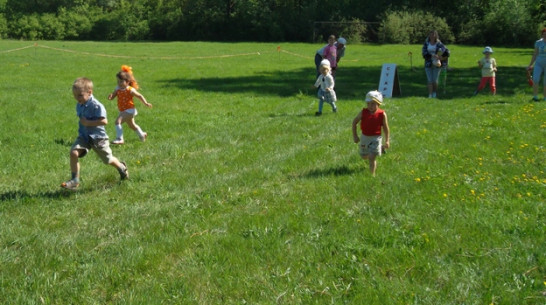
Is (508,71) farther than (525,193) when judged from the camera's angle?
Yes

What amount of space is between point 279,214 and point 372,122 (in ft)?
7.55

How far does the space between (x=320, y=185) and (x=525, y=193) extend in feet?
8.20

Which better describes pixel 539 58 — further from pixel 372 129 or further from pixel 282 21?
pixel 282 21

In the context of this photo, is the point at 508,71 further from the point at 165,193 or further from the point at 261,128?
the point at 165,193

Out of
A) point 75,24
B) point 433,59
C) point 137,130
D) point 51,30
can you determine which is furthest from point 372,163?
point 75,24

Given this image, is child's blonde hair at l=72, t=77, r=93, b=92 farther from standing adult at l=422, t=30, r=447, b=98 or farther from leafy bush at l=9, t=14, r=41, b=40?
leafy bush at l=9, t=14, r=41, b=40

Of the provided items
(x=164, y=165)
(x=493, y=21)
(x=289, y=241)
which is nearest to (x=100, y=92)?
(x=164, y=165)

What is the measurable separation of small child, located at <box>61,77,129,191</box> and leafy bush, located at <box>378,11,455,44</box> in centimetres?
4669

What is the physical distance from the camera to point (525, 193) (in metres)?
6.32

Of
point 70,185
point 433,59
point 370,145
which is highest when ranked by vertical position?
point 433,59

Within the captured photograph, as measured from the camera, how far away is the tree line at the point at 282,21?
1980 inches

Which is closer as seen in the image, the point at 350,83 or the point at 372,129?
the point at 372,129

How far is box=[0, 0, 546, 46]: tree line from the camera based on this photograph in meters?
50.3

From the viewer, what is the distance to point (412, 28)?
50625 mm
